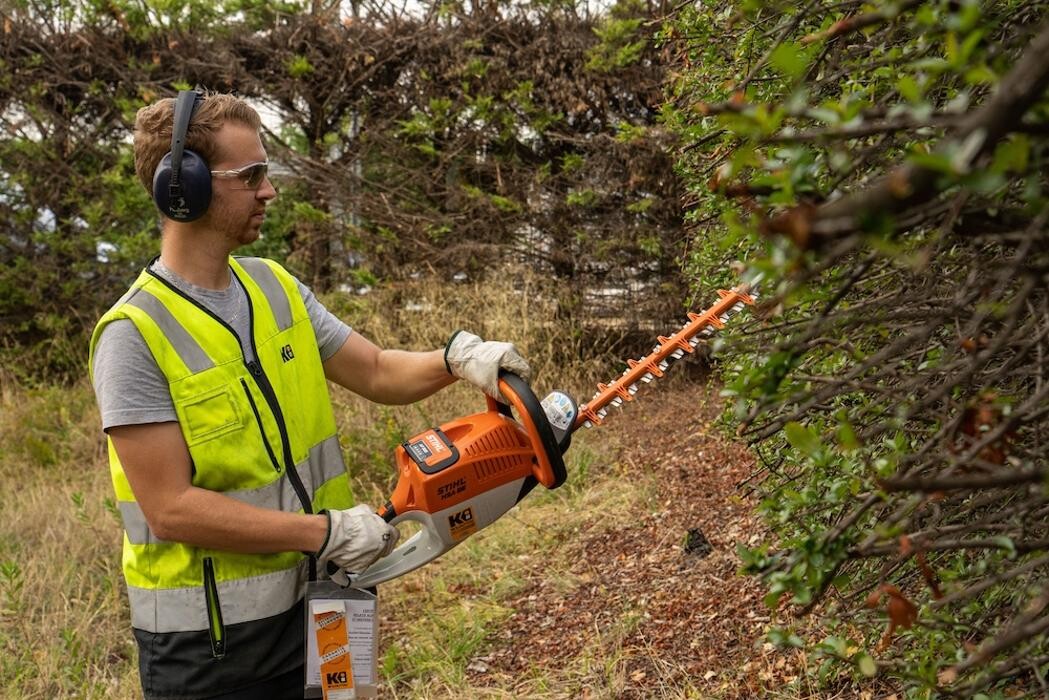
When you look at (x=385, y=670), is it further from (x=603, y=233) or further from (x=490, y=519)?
(x=603, y=233)

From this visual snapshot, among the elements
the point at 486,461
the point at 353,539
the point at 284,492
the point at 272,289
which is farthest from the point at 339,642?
the point at 272,289

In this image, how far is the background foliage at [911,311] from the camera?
0.71m

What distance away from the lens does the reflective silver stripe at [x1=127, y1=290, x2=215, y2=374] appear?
201 cm

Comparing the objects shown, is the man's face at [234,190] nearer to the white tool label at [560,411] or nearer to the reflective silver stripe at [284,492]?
the reflective silver stripe at [284,492]

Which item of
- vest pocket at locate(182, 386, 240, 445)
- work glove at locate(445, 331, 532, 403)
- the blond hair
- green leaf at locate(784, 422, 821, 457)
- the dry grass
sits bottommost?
the dry grass

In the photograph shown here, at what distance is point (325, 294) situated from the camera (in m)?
7.09

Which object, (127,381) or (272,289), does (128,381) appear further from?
(272,289)

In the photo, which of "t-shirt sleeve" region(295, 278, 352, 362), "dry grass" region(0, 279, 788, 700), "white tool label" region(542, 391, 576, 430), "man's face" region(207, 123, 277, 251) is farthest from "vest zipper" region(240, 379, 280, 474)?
"dry grass" region(0, 279, 788, 700)

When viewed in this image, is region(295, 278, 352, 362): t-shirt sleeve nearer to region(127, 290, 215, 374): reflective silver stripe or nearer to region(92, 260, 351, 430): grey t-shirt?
region(127, 290, 215, 374): reflective silver stripe

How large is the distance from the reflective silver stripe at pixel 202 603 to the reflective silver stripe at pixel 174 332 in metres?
0.47

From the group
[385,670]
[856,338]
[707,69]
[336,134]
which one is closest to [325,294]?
[336,134]

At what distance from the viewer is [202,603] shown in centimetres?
206

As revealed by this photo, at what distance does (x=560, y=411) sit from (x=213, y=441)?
2.82ft

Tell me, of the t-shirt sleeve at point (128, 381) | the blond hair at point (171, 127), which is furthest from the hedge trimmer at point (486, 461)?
the blond hair at point (171, 127)
